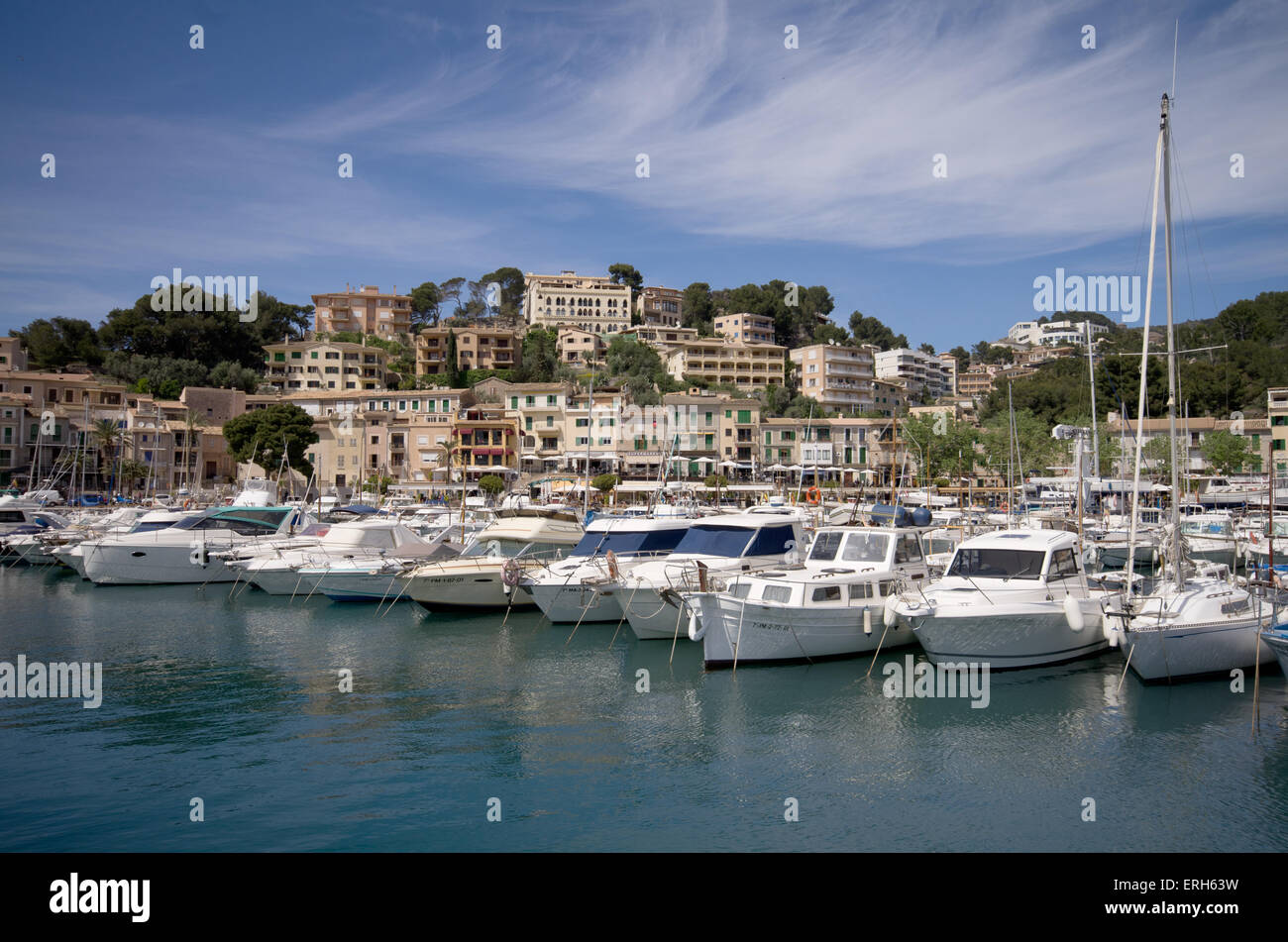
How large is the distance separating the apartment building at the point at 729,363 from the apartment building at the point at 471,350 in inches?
806

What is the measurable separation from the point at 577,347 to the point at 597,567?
95.2m

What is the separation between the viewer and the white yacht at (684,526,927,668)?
20.1 metres

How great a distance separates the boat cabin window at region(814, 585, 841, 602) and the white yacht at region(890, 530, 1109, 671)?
4.04 feet

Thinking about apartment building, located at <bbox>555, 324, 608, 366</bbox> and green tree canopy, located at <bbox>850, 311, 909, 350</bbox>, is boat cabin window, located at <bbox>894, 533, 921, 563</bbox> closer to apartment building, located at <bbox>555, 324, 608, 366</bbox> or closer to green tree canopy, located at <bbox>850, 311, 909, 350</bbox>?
apartment building, located at <bbox>555, 324, 608, 366</bbox>

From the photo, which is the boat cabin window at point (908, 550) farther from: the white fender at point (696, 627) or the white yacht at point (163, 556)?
the white yacht at point (163, 556)

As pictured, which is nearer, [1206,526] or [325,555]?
[325,555]

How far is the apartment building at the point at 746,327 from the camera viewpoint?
134m

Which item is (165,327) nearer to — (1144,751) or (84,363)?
(84,363)

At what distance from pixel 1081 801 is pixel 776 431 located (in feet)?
266

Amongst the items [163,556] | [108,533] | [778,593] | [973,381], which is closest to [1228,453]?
[778,593]

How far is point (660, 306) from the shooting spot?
14362cm

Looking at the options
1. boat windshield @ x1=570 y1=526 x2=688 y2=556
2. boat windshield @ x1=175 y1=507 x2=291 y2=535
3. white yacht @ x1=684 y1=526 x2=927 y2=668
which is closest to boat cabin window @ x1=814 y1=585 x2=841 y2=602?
white yacht @ x1=684 y1=526 x2=927 y2=668

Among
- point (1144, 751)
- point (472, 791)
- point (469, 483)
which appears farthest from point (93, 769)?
point (469, 483)

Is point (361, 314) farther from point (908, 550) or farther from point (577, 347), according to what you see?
point (908, 550)
